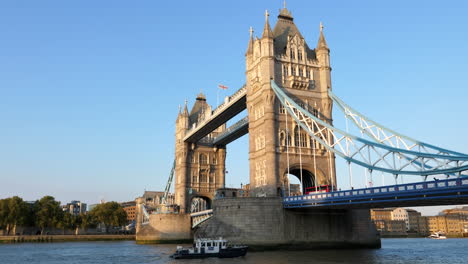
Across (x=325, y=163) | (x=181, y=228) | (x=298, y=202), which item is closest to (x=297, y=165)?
(x=325, y=163)

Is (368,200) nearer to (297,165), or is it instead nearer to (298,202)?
(298,202)

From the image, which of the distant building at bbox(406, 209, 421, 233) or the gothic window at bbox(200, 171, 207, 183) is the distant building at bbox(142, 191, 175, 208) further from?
the distant building at bbox(406, 209, 421, 233)

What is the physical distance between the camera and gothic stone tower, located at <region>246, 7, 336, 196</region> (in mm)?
47688

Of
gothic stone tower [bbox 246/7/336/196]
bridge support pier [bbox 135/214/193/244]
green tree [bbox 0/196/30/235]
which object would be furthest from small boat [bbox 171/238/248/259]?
green tree [bbox 0/196/30/235]

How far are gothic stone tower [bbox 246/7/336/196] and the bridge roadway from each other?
24.6 ft

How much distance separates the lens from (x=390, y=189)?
32.9 m

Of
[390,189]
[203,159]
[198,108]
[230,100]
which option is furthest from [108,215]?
[390,189]

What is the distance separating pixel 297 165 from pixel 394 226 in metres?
112

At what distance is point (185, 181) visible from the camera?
80625 millimetres

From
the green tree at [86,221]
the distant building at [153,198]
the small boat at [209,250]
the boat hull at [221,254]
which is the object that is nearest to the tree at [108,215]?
the green tree at [86,221]

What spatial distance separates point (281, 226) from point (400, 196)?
1387 cm

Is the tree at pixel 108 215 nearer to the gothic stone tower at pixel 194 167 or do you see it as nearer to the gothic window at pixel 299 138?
the gothic stone tower at pixel 194 167

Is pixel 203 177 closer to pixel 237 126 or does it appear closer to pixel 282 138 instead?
pixel 237 126

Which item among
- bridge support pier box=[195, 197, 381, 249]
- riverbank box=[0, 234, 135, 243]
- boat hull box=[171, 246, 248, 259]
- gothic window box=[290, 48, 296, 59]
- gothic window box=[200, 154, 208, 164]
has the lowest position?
riverbank box=[0, 234, 135, 243]
